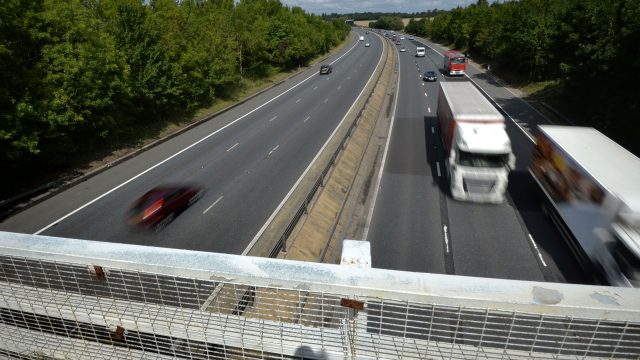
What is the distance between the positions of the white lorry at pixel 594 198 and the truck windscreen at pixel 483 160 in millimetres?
2018

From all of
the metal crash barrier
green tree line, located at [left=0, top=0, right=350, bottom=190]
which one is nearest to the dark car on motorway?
green tree line, located at [left=0, top=0, right=350, bottom=190]

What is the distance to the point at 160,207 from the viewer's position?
17844mm

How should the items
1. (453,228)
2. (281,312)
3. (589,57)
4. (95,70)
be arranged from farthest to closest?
(589,57)
(95,70)
(453,228)
(281,312)

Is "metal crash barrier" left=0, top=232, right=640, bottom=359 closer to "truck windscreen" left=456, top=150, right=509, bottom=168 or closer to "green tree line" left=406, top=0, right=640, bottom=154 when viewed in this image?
"truck windscreen" left=456, top=150, right=509, bottom=168

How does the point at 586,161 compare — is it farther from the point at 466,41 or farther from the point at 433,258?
the point at 466,41

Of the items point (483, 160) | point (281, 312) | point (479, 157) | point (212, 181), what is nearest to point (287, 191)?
point (212, 181)

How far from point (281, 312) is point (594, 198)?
14.4 m

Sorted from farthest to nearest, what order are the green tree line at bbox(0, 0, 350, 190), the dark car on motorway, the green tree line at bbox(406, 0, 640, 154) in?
1. the green tree line at bbox(406, 0, 640, 154)
2. the green tree line at bbox(0, 0, 350, 190)
3. the dark car on motorway

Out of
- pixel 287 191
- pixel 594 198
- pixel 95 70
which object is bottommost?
pixel 287 191

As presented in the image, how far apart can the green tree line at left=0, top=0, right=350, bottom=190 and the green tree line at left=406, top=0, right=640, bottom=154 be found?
31.5 m

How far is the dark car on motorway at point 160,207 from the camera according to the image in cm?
1752

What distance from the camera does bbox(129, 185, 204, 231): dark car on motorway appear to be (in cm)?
1752

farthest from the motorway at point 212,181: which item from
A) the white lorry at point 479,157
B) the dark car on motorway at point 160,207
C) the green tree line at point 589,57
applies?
the green tree line at point 589,57

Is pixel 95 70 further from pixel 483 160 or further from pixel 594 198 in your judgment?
pixel 594 198
